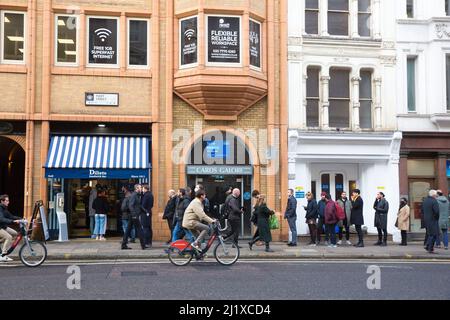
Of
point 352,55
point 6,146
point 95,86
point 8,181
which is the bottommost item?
point 8,181

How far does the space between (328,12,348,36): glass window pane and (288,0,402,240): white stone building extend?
4 centimetres

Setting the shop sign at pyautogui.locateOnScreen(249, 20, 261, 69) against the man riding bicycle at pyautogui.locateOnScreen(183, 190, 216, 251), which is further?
the shop sign at pyautogui.locateOnScreen(249, 20, 261, 69)

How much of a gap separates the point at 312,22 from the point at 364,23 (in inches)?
84.4

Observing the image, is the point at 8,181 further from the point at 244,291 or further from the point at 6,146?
the point at 244,291

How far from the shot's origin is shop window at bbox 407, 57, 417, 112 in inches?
819

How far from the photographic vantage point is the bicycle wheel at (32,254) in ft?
41.1

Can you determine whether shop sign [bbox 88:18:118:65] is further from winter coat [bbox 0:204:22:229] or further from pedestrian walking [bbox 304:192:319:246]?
pedestrian walking [bbox 304:192:319:246]

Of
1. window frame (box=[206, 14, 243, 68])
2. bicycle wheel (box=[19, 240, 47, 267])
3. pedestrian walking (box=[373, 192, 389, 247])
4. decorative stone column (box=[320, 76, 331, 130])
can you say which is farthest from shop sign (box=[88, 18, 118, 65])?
pedestrian walking (box=[373, 192, 389, 247])

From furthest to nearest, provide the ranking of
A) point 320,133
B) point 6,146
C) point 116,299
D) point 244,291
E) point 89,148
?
point 6,146 → point 320,133 → point 89,148 → point 244,291 → point 116,299

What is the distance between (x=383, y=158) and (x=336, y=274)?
9.58m

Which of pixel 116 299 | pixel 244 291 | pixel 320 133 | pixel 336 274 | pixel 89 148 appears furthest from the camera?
pixel 320 133

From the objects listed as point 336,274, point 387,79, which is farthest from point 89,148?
point 387,79

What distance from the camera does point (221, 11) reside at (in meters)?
18.6

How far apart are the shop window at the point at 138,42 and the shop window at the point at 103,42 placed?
1.62 ft
